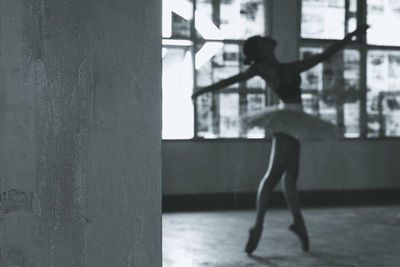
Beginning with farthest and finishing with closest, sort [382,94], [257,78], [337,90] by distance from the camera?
[382,94], [337,90], [257,78]

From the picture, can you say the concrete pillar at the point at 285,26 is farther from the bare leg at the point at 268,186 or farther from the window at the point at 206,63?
the bare leg at the point at 268,186

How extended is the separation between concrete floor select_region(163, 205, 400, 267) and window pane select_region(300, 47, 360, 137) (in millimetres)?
1208

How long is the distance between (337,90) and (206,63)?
65.5 inches

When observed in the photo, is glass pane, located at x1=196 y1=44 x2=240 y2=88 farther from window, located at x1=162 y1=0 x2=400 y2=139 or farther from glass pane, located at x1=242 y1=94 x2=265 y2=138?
glass pane, located at x1=242 y1=94 x2=265 y2=138

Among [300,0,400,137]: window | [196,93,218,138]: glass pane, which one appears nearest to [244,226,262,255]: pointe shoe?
[196,93,218,138]: glass pane

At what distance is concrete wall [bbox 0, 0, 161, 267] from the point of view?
147 cm

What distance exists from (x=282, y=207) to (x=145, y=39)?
6191 mm

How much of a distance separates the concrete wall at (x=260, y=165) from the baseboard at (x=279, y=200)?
6cm

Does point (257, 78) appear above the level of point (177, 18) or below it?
below

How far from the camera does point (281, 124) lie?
4445mm

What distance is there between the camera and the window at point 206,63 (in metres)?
7.32

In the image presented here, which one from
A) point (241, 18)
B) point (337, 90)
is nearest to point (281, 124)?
point (241, 18)

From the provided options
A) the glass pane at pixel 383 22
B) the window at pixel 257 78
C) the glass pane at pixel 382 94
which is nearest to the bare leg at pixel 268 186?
the window at pixel 257 78

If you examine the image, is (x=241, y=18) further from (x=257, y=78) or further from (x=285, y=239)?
(x=285, y=239)
